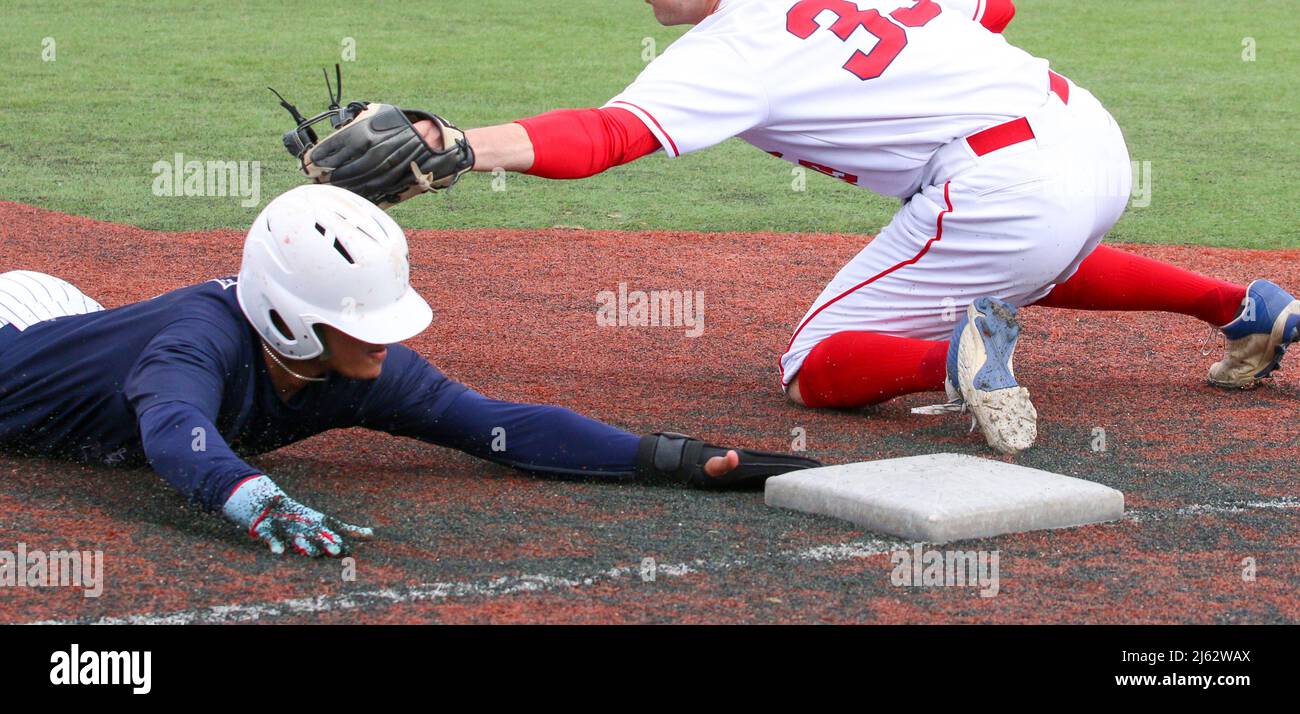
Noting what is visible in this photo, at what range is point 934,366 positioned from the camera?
432cm

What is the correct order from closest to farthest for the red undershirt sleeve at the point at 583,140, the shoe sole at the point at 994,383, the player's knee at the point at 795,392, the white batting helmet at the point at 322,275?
the white batting helmet at the point at 322,275
the red undershirt sleeve at the point at 583,140
the shoe sole at the point at 994,383
the player's knee at the point at 795,392

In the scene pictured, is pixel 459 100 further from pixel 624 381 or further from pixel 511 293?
pixel 624 381

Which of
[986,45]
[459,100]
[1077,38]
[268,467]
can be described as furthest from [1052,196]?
[1077,38]

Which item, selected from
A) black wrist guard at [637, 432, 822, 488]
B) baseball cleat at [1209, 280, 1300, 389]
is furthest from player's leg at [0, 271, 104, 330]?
baseball cleat at [1209, 280, 1300, 389]

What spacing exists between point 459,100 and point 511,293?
4648 millimetres

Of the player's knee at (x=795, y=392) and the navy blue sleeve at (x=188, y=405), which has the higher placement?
the navy blue sleeve at (x=188, y=405)

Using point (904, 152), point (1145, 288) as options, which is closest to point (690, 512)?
point (904, 152)

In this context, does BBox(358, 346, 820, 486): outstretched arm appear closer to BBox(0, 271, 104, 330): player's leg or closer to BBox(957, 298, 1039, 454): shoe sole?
BBox(957, 298, 1039, 454): shoe sole

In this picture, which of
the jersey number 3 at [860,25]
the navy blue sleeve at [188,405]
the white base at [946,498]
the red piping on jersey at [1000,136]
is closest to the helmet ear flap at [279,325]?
the navy blue sleeve at [188,405]

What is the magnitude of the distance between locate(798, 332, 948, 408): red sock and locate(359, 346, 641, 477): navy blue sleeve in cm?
92

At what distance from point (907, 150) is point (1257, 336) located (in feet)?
4.40

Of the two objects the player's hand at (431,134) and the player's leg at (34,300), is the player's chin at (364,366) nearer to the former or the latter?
the player's hand at (431,134)

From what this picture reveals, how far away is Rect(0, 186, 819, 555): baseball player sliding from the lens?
3.19 meters

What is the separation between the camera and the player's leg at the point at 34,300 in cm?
406
